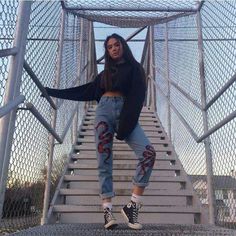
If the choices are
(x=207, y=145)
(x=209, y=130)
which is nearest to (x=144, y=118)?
(x=207, y=145)

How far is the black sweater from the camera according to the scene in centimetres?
233

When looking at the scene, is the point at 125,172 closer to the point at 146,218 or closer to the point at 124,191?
the point at 124,191

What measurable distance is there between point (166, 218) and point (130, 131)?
1068 millimetres

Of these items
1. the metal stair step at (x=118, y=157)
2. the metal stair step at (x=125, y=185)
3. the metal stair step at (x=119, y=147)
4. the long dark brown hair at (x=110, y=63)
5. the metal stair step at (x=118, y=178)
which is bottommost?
the metal stair step at (x=125, y=185)

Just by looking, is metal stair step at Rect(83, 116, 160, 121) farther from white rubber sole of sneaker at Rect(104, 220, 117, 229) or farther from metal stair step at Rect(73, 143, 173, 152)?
white rubber sole of sneaker at Rect(104, 220, 117, 229)

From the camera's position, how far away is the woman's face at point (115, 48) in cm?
252

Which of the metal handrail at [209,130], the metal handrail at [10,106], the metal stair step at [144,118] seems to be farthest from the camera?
the metal stair step at [144,118]

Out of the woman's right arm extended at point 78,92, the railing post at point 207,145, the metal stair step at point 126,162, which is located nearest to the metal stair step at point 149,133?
the metal stair step at point 126,162

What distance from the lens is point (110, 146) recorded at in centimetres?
243

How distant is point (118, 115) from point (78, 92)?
329 millimetres

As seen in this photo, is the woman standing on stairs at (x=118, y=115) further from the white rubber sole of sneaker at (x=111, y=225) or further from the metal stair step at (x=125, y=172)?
the metal stair step at (x=125, y=172)

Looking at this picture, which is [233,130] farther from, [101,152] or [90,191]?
[90,191]

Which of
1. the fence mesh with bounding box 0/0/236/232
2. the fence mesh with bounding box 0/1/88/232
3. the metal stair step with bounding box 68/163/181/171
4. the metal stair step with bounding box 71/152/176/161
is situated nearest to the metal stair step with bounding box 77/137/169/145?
the fence mesh with bounding box 0/0/236/232

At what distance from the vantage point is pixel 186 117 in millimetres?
3932
